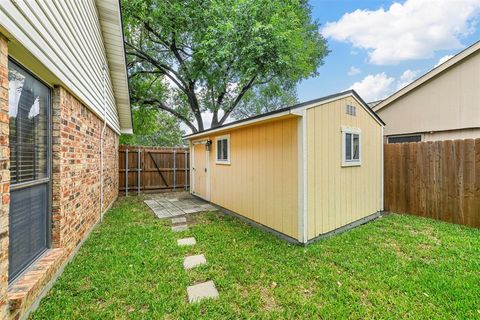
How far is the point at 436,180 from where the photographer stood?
213 inches

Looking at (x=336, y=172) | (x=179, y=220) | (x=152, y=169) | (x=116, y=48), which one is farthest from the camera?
(x=152, y=169)

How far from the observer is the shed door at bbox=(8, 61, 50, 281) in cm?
222

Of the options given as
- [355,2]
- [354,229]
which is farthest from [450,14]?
[354,229]

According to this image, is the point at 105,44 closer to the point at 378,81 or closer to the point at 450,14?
the point at 450,14

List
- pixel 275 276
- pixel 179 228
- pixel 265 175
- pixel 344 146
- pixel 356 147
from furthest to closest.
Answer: pixel 356 147
pixel 179 228
pixel 265 175
pixel 344 146
pixel 275 276

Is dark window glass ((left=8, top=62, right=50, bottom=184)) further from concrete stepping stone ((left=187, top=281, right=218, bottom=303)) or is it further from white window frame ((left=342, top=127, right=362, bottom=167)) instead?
white window frame ((left=342, top=127, right=362, bottom=167))

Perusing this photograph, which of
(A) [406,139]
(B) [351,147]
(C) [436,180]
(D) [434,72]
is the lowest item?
(C) [436,180]

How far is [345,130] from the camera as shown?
474 cm

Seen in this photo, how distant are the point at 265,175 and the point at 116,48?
17.9 feet

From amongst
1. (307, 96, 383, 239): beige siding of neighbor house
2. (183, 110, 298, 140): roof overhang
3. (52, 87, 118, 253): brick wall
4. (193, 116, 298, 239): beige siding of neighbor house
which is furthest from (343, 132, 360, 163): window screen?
(52, 87, 118, 253): brick wall

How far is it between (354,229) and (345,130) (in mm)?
2149

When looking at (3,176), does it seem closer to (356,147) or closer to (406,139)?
(356,147)

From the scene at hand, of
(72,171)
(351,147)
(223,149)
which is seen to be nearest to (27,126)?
(72,171)

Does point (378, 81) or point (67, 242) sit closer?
point (67, 242)
